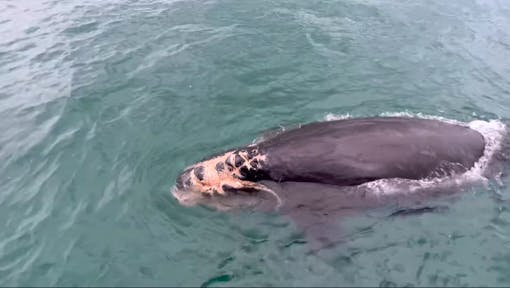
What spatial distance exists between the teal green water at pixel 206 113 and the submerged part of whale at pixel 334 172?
0.27 m

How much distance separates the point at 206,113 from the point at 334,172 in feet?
13.0

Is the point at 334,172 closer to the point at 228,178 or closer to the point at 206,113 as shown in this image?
the point at 228,178

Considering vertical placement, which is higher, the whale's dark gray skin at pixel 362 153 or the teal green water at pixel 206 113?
the whale's dark gray skin at pixel 362 153

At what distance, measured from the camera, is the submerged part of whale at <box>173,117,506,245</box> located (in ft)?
26.5

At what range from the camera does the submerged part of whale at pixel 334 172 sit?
8.09 m

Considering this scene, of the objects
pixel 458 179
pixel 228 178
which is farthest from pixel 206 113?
pixel 458 179

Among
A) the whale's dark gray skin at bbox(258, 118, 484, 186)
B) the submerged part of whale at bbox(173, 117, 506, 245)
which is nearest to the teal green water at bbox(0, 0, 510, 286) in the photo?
the submerged part of whale at bbox(173, 117, 506, 245)

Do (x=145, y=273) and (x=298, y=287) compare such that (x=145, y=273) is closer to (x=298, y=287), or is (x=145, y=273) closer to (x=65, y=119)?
(x=298, y=287)

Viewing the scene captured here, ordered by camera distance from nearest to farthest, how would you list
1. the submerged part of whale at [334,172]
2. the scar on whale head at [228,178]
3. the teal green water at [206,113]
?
the teal green water at [206,113], the submerged part of whale at [334,172], the scar on whale head at [228,178]

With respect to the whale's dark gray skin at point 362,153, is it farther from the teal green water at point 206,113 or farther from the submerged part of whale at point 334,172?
the teal green water at point 206,113

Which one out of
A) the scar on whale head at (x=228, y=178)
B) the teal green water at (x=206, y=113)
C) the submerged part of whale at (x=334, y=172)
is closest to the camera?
the teal green water at (x=206, y=113)

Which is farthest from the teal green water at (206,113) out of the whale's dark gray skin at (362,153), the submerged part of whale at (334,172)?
the whale's dark gray skin at (362,153)

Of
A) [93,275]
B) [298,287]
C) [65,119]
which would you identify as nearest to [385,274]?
[298,287]

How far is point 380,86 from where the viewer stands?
40.5 ft
